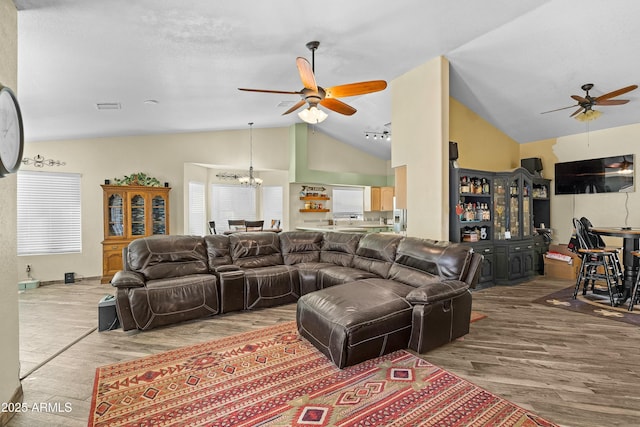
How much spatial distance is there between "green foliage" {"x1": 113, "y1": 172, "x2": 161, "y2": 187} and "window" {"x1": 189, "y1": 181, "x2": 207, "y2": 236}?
1012 millimetres

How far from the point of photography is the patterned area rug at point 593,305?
11.9 feet

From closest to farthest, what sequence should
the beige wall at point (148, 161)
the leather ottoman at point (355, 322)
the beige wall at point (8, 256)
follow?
the beige wall at point (8, 256) < the leather ottoman at point (355, 322) < the beige wall at point (148, 161)

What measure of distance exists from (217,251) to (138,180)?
3.06 meters

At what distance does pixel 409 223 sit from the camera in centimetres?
495

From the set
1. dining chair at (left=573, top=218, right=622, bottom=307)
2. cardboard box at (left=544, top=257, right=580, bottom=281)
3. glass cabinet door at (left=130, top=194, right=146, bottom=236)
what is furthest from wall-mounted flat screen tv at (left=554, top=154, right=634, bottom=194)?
glass cabinet door at (left=130, top=194, right=146, bottom=236)

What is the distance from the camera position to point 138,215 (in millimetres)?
5957

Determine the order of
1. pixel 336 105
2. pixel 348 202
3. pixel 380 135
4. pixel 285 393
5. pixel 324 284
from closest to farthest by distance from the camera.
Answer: pixel 285 393 → pixel 336 105 → pixel 324 284 → pixel 380 135 → pixel 348 202

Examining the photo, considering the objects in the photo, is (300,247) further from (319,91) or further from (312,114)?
(319,91)

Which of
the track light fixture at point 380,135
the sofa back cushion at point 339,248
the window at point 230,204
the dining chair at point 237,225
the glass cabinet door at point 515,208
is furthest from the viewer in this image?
the window at point 230,204

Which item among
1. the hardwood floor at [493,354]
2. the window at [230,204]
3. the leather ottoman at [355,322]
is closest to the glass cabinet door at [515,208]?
the hardwood floor at [493,354]

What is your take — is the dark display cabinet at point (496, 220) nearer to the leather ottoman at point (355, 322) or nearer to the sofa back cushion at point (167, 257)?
the leather ottoman at point (355, 322)

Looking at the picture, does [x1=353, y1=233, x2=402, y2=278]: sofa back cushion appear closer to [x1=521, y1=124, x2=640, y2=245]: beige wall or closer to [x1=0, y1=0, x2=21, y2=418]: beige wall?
[x1=0, y1=0, x2=21, y2=418]: beige wall

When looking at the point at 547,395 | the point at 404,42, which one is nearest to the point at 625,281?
the point at 547,395

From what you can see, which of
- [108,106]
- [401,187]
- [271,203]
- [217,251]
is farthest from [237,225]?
[401,187]
